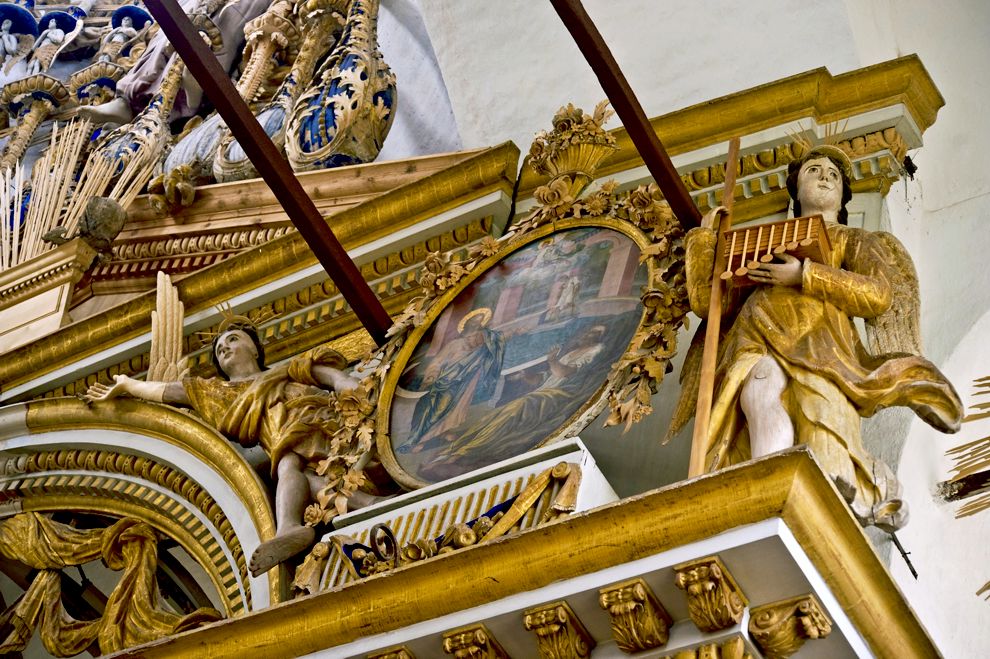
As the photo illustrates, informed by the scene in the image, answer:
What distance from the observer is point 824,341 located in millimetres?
4488

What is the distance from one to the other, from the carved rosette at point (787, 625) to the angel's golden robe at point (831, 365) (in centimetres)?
35

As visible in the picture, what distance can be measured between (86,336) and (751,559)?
3562 millimetres

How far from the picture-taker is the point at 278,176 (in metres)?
5.56

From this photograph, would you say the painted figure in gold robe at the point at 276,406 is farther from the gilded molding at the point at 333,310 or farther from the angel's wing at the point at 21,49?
the angel's wing at the point at 21,49

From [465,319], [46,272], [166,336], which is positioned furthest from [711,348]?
[46,272]

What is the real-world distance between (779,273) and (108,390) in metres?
2.62

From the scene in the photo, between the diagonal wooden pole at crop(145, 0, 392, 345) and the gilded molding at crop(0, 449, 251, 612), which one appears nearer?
the diagonal wooden pole at crop(145, 0, 392, 345)

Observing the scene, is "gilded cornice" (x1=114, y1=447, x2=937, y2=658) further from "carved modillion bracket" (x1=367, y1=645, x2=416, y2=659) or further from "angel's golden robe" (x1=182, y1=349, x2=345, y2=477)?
"angel's golden robe" (x1=182, y1=349, x2=345, y2=477)

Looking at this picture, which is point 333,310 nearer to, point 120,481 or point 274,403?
point 274,403

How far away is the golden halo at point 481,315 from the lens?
529 cm

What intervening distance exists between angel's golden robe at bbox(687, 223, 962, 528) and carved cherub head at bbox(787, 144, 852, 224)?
23 cm

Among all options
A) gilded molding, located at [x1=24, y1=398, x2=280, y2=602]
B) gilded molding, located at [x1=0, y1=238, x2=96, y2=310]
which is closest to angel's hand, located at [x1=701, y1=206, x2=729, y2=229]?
gilded molding, located at [x1=24, y1=398, x2=280, y2=602]

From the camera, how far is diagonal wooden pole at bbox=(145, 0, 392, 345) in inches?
217

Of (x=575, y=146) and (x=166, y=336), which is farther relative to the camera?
(x=166, y=336)
